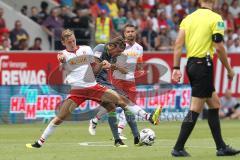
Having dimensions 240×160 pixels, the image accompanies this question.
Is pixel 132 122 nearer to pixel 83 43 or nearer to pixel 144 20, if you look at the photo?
pixel 83 43

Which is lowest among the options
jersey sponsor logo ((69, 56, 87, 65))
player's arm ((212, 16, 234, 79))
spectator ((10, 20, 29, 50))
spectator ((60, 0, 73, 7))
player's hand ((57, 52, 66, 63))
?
spectator ((10, 20, 29, 50))

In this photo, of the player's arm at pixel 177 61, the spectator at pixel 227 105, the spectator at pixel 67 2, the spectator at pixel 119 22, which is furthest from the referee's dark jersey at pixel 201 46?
the spectator at pixel 67 2

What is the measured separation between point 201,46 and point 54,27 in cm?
1616

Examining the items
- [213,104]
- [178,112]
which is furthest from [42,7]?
[213,104]

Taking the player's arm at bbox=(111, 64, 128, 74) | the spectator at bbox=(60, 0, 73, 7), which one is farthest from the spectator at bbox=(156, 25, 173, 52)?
the player's arm at bbox=(111, 64, 128, 74)

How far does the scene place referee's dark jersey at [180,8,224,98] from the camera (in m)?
12.9

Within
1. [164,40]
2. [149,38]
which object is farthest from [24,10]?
[164,40]

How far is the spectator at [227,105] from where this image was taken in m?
27.5

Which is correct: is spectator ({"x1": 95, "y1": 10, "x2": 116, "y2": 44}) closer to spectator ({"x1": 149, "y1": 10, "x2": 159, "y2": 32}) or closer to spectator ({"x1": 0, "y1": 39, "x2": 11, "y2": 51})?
spectator ({"x1": 149, "y1": 10, "x2": 159, "y2": 32})

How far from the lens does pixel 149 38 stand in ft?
98.2

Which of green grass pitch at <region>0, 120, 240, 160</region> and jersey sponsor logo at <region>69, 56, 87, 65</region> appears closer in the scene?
green grass pitch at <region>0, 120, 240, 160</region>

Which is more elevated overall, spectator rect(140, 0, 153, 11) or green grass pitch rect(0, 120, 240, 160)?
spectator rect(140, 0, 153, 11)

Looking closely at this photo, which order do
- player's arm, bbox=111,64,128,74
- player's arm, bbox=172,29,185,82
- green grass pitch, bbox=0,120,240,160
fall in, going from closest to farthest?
1. player's arm, bbox=172,29,185,82
2. green grass pitch, bbox=0,120,240,160
3. player's arm, bbox=111,64,128,74

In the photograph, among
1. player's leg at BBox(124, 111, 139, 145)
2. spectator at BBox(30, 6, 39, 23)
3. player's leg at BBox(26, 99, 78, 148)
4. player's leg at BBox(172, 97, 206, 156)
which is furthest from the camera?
spectator at BBox(30, 6, 39, 23)
